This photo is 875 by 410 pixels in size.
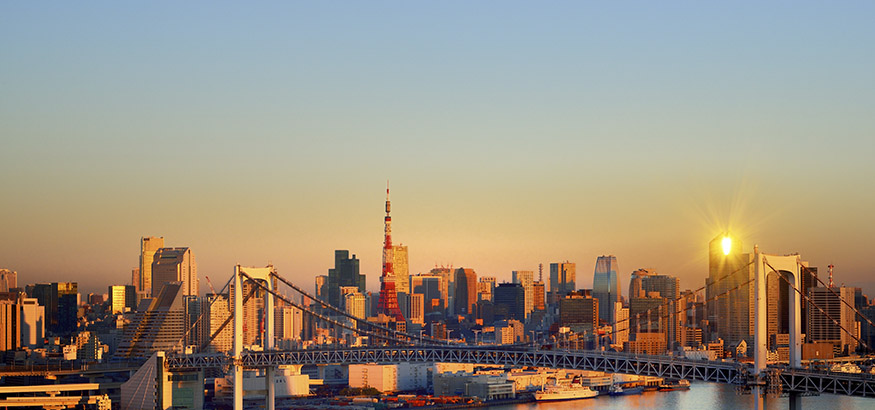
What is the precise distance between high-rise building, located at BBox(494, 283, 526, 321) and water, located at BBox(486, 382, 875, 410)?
48255 millimetres

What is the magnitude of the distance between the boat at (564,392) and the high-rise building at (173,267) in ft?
82.2

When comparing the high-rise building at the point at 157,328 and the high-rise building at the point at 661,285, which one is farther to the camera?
the high-rise building at the point at 661,285

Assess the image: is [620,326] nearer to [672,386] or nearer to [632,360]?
[672,386]

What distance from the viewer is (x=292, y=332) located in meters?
81.3

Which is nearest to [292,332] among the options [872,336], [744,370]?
[872,336]

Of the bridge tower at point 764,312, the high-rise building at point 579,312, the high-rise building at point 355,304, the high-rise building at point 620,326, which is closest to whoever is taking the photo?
the bridge tower at point 764,312

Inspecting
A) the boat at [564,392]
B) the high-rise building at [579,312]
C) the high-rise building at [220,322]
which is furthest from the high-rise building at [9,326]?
the high-rise building at [579,312]

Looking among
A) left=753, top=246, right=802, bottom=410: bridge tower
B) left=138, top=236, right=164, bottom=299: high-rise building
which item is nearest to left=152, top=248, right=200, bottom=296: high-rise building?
left=138, top=236, right=164, bottom=299: high-rise building

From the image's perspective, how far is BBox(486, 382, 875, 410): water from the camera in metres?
43.7

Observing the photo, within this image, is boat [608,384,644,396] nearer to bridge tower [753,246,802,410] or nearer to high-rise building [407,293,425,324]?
bridge tower [753,246,802,410]

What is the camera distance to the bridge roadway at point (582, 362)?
1026 inches

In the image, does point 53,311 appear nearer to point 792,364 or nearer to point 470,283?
point 470,283

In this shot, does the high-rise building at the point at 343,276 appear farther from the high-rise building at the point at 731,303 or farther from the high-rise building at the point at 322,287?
the high-rise building at the point at 731,303

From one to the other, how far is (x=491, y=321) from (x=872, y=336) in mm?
51393
